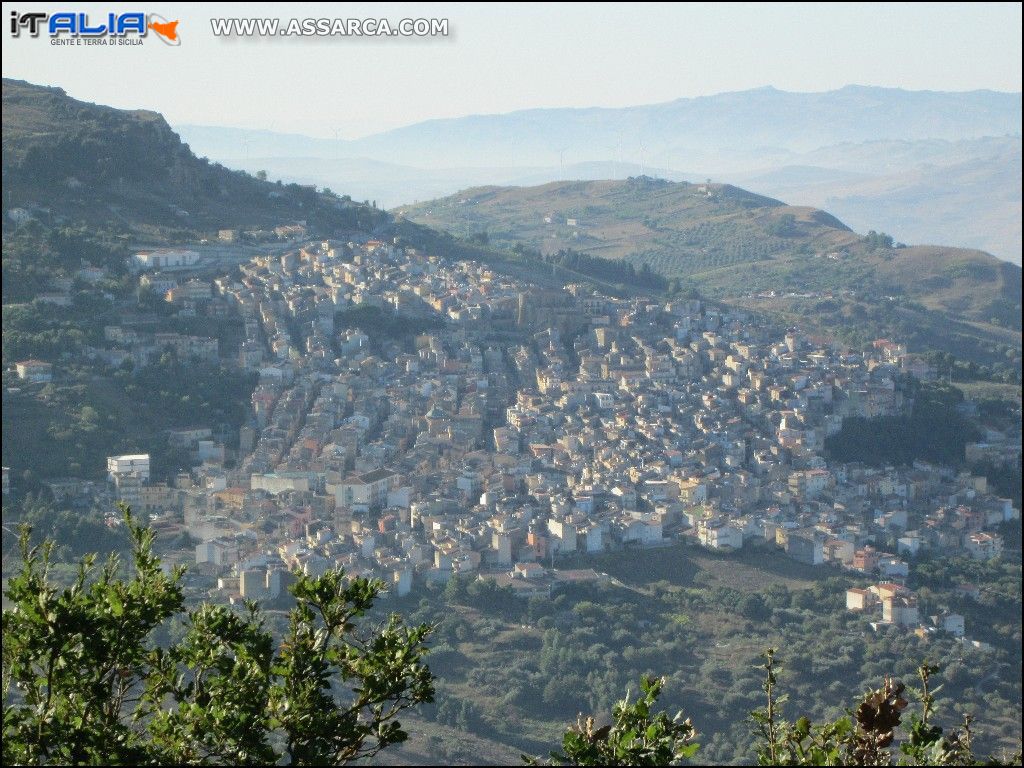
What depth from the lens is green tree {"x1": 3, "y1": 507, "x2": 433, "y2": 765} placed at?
2947 mm

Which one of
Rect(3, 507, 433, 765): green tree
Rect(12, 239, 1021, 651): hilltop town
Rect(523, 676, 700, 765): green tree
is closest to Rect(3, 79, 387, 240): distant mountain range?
Rect(12, 239, 1021, 651): hilltop town

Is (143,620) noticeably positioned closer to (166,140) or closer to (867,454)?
(867,454)

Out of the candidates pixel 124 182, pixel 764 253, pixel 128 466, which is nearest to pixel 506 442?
pixel 128 466

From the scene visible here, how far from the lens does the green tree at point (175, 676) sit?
9.67 feet

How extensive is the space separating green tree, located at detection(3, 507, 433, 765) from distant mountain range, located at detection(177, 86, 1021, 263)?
265ft

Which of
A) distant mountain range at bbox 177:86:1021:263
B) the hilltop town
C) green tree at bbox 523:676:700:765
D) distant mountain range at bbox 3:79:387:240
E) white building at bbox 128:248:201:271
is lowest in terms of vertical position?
the hilltop town

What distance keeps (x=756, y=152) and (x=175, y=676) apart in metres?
157

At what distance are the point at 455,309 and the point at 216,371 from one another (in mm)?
5235

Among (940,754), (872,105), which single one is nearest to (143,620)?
(940,754)

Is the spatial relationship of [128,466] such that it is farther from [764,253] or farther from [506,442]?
[764,253]

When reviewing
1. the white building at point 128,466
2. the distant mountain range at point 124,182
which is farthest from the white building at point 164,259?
the white building at point 128,466

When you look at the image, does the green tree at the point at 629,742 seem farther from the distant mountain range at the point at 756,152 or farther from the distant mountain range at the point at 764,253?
the distant mountain range at the point at 756,152

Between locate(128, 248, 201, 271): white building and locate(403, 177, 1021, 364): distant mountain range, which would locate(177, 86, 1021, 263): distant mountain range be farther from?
locate(128, 248, 201, 271): white building

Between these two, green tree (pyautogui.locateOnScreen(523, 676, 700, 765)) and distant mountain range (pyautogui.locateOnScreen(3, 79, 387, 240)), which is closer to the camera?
green tree (pyautogui.locateOnScreen(523, 676, 700, 765))
